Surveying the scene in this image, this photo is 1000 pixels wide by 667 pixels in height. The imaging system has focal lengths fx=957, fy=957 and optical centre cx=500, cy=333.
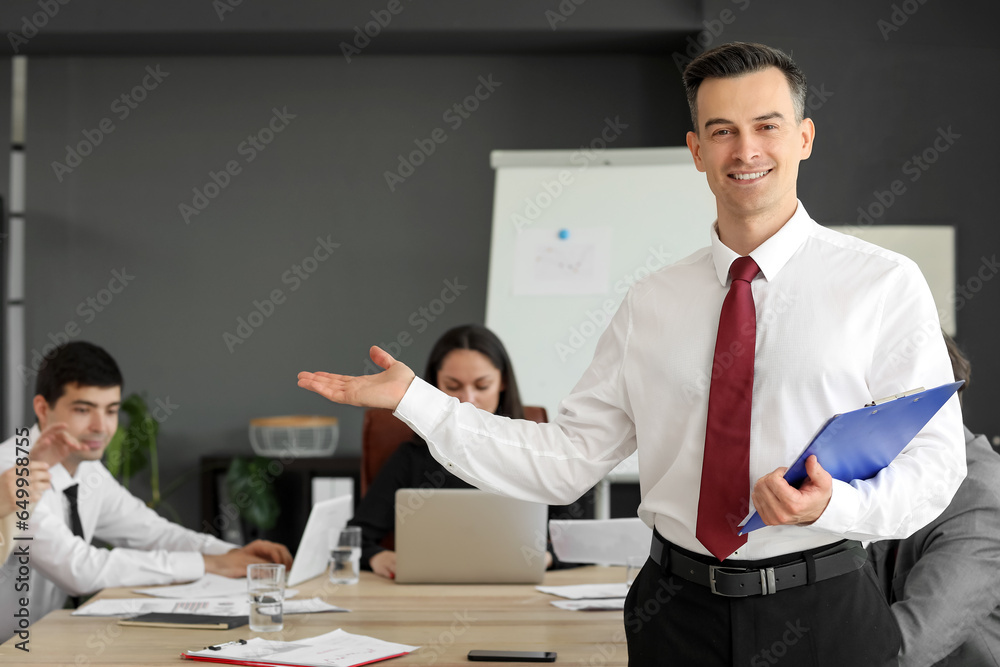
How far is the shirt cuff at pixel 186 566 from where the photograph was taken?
2.27m

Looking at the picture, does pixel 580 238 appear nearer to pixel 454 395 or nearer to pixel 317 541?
pixel 454 395

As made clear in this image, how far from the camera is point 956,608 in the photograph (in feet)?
5.77

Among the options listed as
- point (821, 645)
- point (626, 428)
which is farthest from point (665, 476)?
point (821, 645)

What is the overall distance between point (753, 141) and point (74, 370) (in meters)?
1.91

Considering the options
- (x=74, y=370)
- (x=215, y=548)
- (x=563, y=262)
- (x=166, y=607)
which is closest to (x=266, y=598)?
(x=166, y=607)

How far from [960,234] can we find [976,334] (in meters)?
0.42

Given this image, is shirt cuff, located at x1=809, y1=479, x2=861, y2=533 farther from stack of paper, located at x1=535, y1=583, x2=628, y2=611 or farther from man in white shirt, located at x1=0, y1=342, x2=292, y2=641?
man in white shirt, located at x1=0, y1=342, x2=292, y2=641

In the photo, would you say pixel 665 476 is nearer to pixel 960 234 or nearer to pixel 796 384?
pixel 796 384

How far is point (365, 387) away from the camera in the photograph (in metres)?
1.50

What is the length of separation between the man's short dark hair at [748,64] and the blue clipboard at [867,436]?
1.57 feet

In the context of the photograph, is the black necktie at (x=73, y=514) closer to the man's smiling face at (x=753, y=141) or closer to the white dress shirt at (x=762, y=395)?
the white dress shirt at (x=762, y=395)

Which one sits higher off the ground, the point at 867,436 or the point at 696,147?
the point at 696,147

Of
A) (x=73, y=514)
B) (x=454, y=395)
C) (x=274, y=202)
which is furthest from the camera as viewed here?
(x=274, y=202)

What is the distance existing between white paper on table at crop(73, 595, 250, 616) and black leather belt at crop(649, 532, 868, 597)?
103 cm
